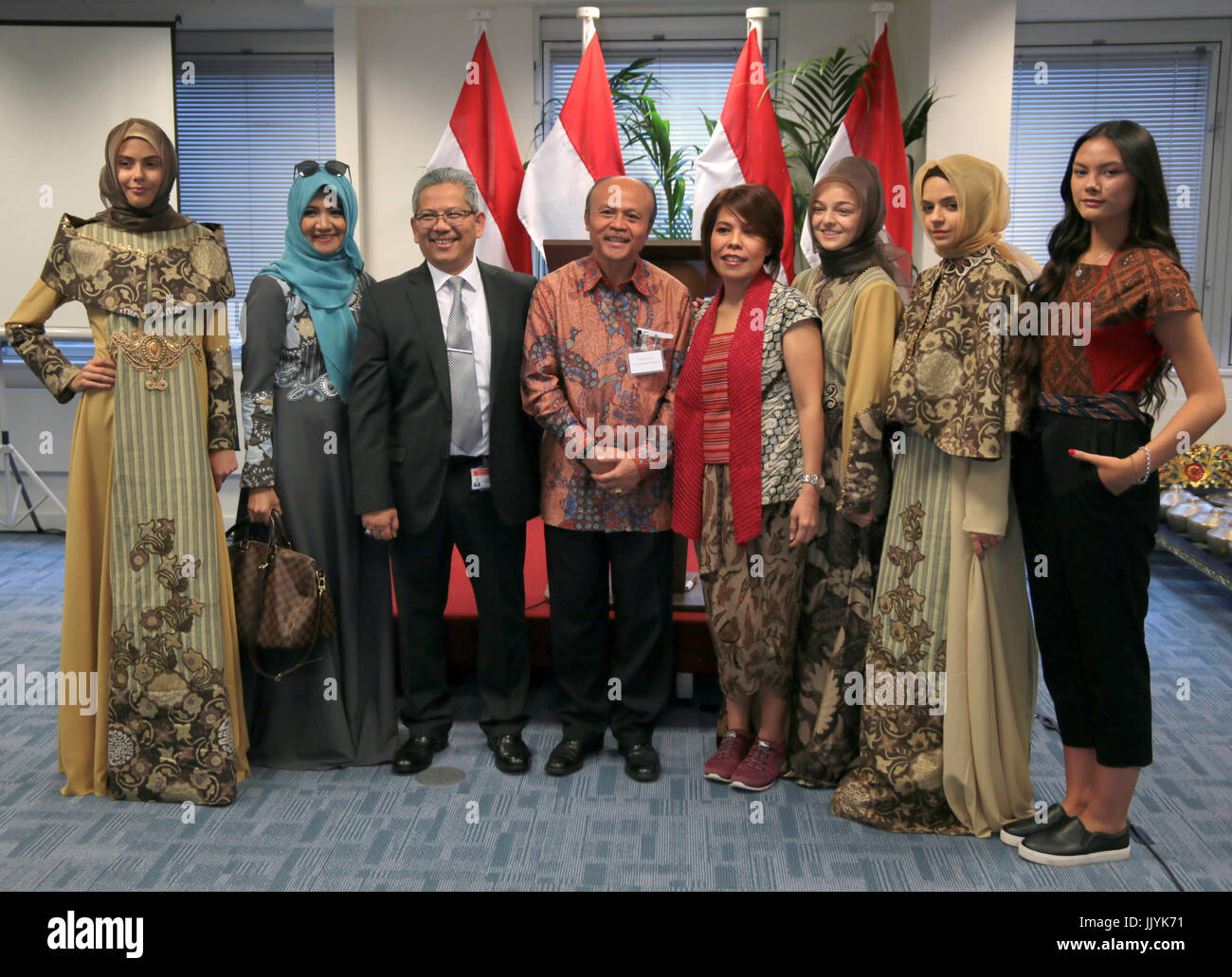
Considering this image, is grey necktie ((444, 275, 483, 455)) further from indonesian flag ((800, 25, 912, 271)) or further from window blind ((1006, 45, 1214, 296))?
window blind ((1006, 45, 1214, 296))

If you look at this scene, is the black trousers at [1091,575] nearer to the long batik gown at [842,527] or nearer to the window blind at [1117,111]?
the long batik gown at [842,527]

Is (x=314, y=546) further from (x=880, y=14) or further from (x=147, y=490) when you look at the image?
(x=880, y=14)

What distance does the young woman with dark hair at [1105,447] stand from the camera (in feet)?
6.71

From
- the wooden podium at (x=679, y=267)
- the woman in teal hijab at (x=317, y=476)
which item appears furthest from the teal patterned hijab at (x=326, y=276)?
the wooden podium at (x=679, y=267)

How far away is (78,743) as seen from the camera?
2670 mm

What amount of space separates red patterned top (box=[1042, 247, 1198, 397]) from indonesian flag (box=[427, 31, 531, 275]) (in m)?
3.15

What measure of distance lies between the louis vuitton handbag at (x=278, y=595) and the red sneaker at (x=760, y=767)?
1.18 meters

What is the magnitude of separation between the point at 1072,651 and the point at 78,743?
2.51m

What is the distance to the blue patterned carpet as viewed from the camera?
2244mm

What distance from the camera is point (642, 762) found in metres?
2.75

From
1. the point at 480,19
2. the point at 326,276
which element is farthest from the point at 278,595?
the point at 480,19

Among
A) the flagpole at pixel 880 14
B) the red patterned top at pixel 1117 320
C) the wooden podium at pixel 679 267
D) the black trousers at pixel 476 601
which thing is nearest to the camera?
the red patterned top at pixel 1117 320

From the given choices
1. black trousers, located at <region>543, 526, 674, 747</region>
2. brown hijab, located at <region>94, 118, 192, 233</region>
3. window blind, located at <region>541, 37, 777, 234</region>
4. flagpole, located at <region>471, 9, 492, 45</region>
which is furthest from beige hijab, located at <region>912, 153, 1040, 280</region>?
flagpole, located at <region>471, 9, 492, 45</region>

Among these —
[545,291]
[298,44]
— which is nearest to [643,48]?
[298,44]
